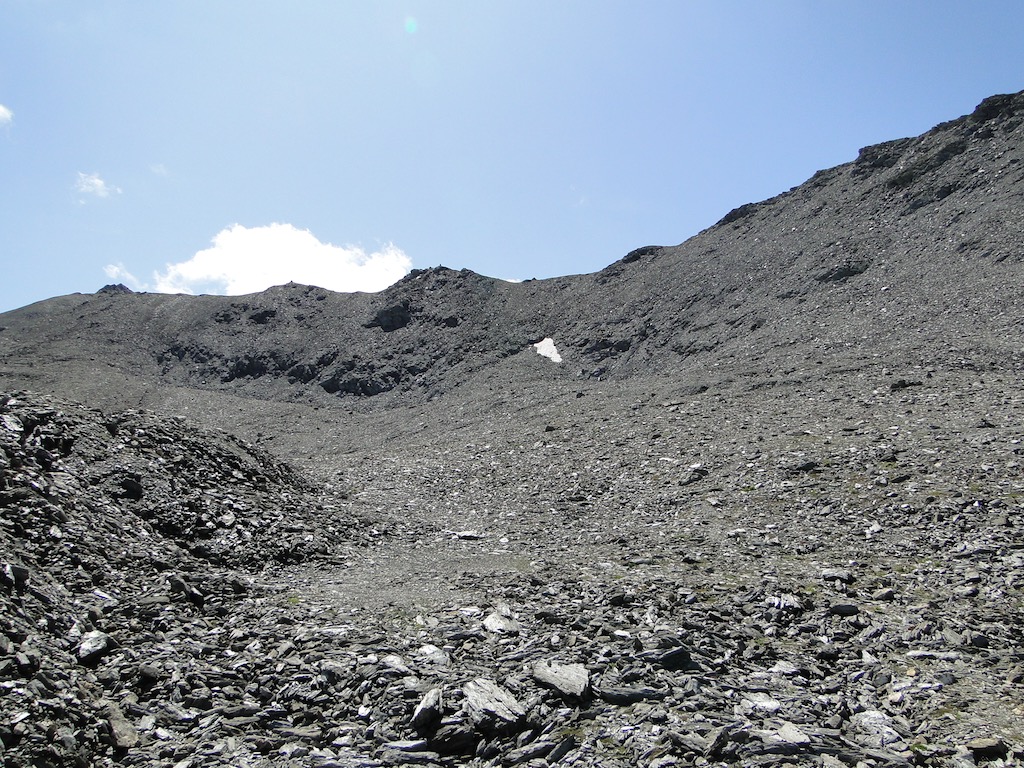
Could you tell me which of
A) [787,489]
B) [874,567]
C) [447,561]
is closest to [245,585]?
[447,561]

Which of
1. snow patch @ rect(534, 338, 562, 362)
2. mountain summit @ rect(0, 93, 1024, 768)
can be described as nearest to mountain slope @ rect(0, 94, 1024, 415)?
mountain summit @ rect(0, 93, 1024, 768)

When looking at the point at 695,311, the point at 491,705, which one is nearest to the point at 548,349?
the point at 695,311

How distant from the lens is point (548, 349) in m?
58.6

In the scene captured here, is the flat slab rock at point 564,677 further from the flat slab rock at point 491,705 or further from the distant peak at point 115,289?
the distant peak at point 115,289

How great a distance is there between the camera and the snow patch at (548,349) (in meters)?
56.7

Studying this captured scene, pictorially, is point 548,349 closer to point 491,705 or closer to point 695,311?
point 695,311

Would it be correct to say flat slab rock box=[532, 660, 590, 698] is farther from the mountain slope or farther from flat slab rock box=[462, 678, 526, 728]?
the mountain slope

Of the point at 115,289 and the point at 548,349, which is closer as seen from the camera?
the point at 548,349

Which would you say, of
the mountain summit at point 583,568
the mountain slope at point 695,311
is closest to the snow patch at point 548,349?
the mountain slope at point 695,311

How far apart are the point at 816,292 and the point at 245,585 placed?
138 ft

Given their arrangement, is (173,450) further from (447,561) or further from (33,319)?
(33,319)

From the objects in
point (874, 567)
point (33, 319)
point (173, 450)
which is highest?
point (33, 319)

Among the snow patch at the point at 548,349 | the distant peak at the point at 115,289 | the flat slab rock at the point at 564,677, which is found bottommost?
the flat slab rock at the point at 564,677

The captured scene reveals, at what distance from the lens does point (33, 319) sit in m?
88.2
